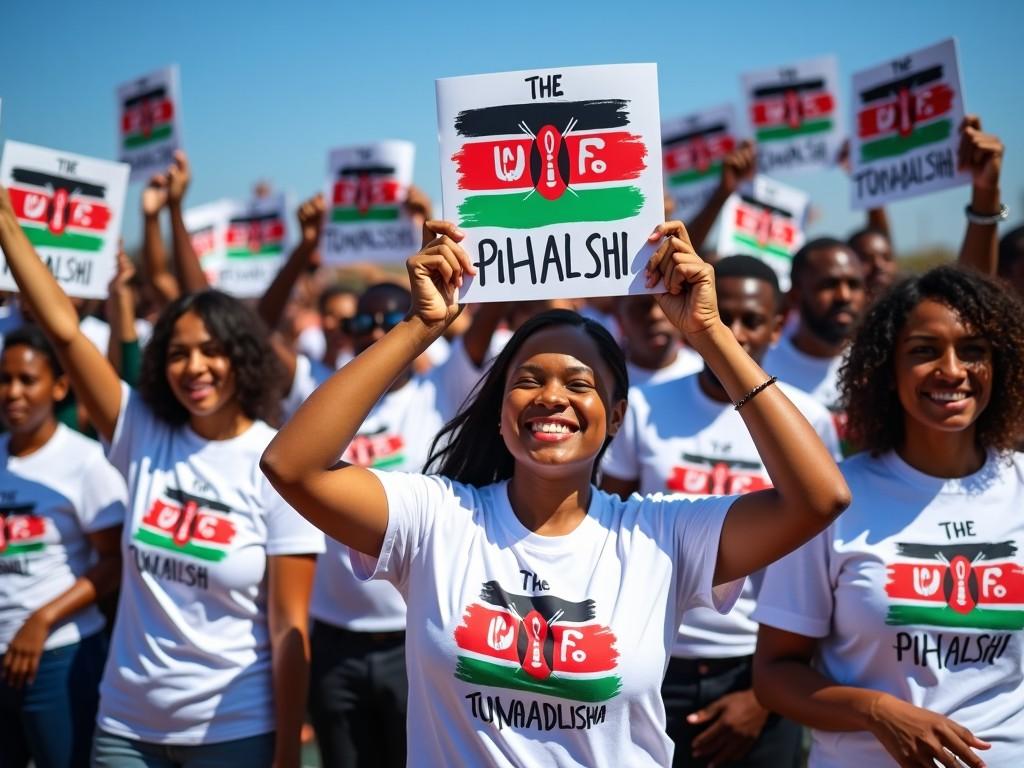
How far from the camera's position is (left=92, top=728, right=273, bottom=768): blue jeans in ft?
11.0

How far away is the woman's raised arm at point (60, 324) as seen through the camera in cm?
344

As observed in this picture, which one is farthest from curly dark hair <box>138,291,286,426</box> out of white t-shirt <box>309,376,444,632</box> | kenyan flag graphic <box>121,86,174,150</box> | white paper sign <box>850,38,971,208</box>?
kenyan flag graphic <box>121,86,174,150</box>

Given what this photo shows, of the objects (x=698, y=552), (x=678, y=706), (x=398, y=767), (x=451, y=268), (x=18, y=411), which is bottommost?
(x=398, y=767)

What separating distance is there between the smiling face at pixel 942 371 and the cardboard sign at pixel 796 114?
5.00 meters

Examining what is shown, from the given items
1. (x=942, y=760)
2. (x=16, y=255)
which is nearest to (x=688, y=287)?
(x=942, y=760)

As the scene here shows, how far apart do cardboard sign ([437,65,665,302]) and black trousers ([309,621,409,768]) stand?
1.96 metres

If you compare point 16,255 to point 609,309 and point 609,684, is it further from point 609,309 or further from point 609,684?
point 609,309

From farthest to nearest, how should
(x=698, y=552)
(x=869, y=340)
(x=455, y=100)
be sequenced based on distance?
(x=869, y=340) < (x=455, y=100) < (x=698, y=552)

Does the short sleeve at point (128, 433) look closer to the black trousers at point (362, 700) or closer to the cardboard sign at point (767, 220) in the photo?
the black trousers at point (362, 700)

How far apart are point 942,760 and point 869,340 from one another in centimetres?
124

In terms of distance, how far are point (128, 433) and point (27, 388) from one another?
3.05 ft

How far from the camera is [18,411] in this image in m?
4.19

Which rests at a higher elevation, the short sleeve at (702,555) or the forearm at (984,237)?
the forearm at (984,237)

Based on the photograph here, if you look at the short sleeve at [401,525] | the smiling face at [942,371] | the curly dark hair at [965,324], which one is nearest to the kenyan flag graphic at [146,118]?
the short sleeve at [401,525]
